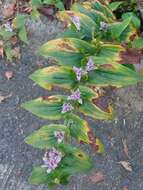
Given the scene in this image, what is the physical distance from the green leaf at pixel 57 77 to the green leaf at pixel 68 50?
0.06m

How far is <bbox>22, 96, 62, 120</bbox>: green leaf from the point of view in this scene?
186 centimetres

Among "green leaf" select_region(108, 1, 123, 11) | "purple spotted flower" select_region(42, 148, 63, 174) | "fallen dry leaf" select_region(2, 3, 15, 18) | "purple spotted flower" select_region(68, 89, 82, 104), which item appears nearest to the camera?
"purple spotted flower" select_region(42, 148, 63, 174)

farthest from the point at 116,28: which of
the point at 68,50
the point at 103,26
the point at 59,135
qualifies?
the point at 59,135

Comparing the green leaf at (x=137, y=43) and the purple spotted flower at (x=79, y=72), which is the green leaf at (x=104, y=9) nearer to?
the green leaf at (x=137, y=43)

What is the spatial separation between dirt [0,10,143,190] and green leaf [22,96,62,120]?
495mm

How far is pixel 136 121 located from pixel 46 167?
2.61 ft

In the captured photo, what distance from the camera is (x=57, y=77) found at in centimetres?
192

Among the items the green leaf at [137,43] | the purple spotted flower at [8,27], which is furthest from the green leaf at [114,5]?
the purple spotted flower at [8,27]

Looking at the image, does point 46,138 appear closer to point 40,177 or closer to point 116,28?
point 40,177

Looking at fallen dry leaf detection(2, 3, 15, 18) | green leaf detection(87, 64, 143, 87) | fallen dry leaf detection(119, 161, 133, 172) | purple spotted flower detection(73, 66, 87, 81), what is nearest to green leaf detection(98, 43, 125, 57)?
green leaf detection(87, 64, 143, 87)

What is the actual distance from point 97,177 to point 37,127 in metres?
0.38

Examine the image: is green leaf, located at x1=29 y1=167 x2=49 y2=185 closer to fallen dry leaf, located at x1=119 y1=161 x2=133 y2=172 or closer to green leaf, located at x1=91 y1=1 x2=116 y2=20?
fallen dry leaf, located at x1=119 y1=161 x2=133 y2=172

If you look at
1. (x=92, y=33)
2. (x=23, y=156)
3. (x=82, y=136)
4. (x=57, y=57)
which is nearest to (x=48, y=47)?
(x=57, y=57)

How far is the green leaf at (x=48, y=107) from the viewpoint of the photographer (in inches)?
73.0
